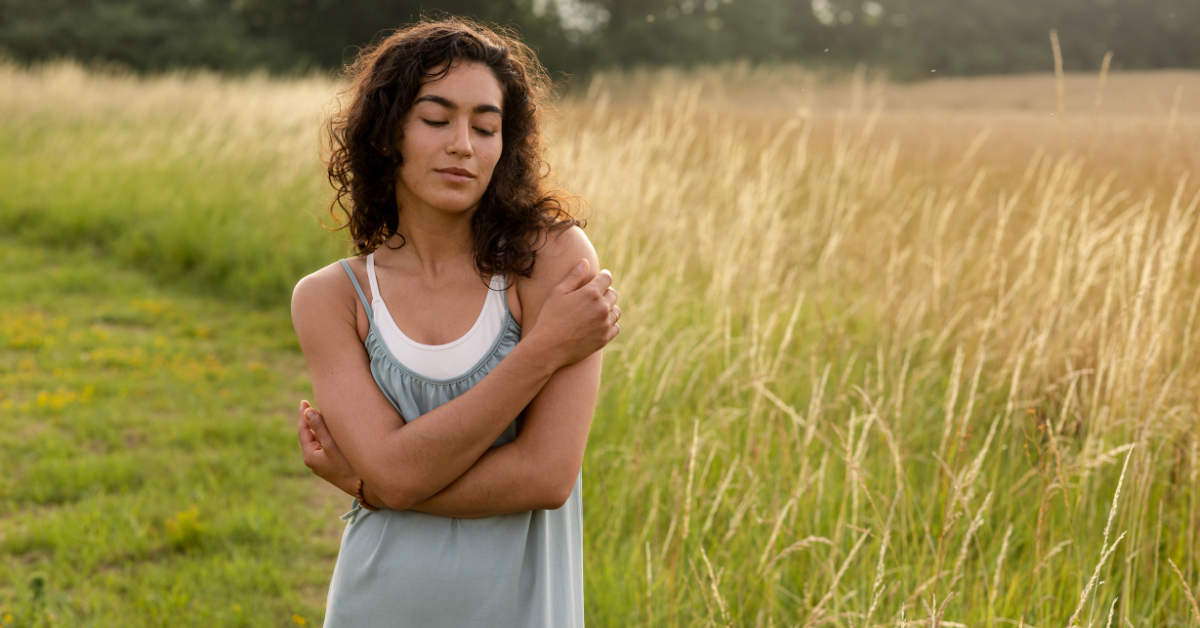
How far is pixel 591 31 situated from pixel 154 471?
23748 millimetres

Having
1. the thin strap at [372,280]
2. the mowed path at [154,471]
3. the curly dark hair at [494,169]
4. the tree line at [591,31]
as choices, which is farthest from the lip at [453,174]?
the tree line at [591,31]

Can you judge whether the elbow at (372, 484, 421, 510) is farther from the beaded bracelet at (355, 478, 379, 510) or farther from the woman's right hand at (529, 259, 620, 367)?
the woman's right hand at (529, 259, 620, 367)

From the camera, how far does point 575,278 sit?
132cm

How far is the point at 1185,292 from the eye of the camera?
2912 mm

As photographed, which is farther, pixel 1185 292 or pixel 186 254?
pixel 186 254

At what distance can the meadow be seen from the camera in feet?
6.70

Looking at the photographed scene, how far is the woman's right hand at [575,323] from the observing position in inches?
49.8

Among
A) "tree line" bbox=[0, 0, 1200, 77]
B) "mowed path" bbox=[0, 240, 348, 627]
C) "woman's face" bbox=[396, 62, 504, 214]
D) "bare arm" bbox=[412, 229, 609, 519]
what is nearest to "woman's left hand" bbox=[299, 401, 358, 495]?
"bare arm" bbox=[412, 229, 609, 519]

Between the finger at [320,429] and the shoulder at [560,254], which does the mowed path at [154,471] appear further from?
the shoulder at [560,254]

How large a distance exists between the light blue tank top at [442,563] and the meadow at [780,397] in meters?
0.40

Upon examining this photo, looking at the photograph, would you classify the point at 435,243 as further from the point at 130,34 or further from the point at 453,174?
the point at 130,34

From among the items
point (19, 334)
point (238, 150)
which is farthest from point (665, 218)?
point (238, 150)

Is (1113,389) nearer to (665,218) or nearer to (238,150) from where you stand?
(665,218)

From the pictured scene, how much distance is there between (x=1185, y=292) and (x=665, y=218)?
2.27 meters
